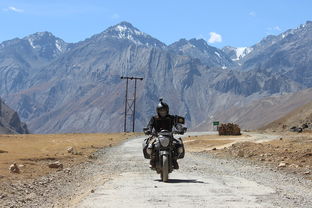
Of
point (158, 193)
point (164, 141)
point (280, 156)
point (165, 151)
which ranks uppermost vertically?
point (164, 141)

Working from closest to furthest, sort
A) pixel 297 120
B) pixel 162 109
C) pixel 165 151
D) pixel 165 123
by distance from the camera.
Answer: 1. pixel 165 151
2. pixel 162 109
3. pixel 165 123
4. pixel 297 120

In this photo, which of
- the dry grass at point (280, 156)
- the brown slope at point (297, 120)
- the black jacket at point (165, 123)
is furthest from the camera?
the brown slope at point (297, 120)

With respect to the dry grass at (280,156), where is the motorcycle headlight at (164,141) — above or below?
above

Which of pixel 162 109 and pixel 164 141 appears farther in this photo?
pixel 162 109

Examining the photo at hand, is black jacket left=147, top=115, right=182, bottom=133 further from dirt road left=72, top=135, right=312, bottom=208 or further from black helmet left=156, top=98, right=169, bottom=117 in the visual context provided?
dirt road left=72, top=135, right=312, bottom=208

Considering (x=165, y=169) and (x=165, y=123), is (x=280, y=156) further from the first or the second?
(x=165, y=169)

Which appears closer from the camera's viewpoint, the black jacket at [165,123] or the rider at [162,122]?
the rider at [162,122]

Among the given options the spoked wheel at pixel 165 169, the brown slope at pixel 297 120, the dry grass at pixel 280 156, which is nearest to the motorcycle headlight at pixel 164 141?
the spoked wheel at pixel 165 169

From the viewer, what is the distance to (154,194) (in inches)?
543

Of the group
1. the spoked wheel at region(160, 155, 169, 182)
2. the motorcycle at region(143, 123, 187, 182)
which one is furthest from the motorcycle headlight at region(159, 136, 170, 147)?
the spoked wheel at region(160, 155, 169, 182)

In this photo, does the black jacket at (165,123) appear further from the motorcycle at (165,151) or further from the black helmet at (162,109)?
the motorcycle at (165,151)

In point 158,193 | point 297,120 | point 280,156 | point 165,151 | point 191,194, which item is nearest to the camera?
point 191,194

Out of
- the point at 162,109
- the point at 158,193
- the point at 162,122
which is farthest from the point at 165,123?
the point at 158,193

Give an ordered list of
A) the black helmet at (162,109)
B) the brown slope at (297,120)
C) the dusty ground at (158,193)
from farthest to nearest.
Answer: the brown slope at (297,120), the black helmet at (162,109), the dusty ground at (158,193)
